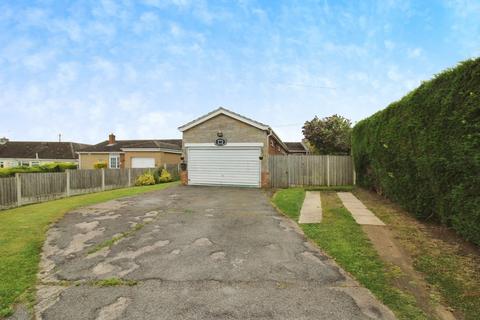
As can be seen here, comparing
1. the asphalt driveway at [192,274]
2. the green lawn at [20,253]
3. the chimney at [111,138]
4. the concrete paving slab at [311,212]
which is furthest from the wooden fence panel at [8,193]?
the chimney at [111,138]

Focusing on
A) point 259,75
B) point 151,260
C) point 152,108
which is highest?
point 259,75

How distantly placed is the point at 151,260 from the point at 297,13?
12935 mm

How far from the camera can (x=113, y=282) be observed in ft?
13.0

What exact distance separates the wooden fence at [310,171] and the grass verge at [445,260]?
28.0 feet

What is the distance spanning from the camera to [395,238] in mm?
5664

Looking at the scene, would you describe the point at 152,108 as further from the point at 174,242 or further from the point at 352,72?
the point at 174,242

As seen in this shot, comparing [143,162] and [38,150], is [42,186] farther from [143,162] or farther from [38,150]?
[38,150]

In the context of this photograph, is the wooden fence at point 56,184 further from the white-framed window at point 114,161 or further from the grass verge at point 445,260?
the grass verge at point 445,260

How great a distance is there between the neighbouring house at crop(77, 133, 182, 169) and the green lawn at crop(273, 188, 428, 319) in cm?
1983

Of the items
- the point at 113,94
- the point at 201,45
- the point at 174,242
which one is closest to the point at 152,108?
the point at 113,94

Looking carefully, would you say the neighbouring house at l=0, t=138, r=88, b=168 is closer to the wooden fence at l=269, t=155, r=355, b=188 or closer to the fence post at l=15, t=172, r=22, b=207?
the fence post at l=15, t=172, r=22, b=207

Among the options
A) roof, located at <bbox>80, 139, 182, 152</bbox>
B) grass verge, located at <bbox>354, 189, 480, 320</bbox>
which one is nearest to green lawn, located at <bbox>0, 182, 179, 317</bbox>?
grass verge, located at <bbox>354, 189, 480, 320</bbox>

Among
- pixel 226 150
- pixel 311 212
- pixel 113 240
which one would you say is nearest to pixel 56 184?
pixel 226 150

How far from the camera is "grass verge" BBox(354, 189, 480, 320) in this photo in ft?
10.8
